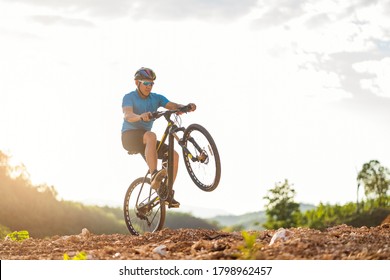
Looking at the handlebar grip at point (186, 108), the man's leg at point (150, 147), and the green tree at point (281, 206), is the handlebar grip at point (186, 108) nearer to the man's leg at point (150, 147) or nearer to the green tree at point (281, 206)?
the man's leg at point (150, 147)

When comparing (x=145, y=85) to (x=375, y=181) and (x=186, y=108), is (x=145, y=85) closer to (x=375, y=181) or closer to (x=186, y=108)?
(x=186, y=108)

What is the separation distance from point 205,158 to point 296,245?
338 centimetres

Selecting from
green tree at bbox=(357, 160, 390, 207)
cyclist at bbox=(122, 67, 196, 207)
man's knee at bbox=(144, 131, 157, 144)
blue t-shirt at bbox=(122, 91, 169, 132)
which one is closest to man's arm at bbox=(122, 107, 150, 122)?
cyclist at bbox=(122, 67, 196, 207)

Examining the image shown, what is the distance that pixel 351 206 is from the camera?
4353cm

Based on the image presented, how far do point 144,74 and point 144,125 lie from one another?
985 mm

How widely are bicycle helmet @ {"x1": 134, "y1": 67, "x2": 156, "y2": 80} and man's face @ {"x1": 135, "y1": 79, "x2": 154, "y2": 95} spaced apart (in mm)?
64

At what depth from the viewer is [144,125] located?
1059 centimetres

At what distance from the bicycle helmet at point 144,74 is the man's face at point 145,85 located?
0.06 m

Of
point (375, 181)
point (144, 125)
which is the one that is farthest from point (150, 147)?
point (375, 181)

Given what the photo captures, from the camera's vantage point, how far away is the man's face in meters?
10.4

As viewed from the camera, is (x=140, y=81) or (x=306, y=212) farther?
(x=306, y=212)

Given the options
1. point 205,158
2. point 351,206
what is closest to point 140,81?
point 205,158

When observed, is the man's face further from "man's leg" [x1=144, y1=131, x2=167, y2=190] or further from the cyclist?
"man's leg" [x1=144, y1=131, x2=167, y2=190]
